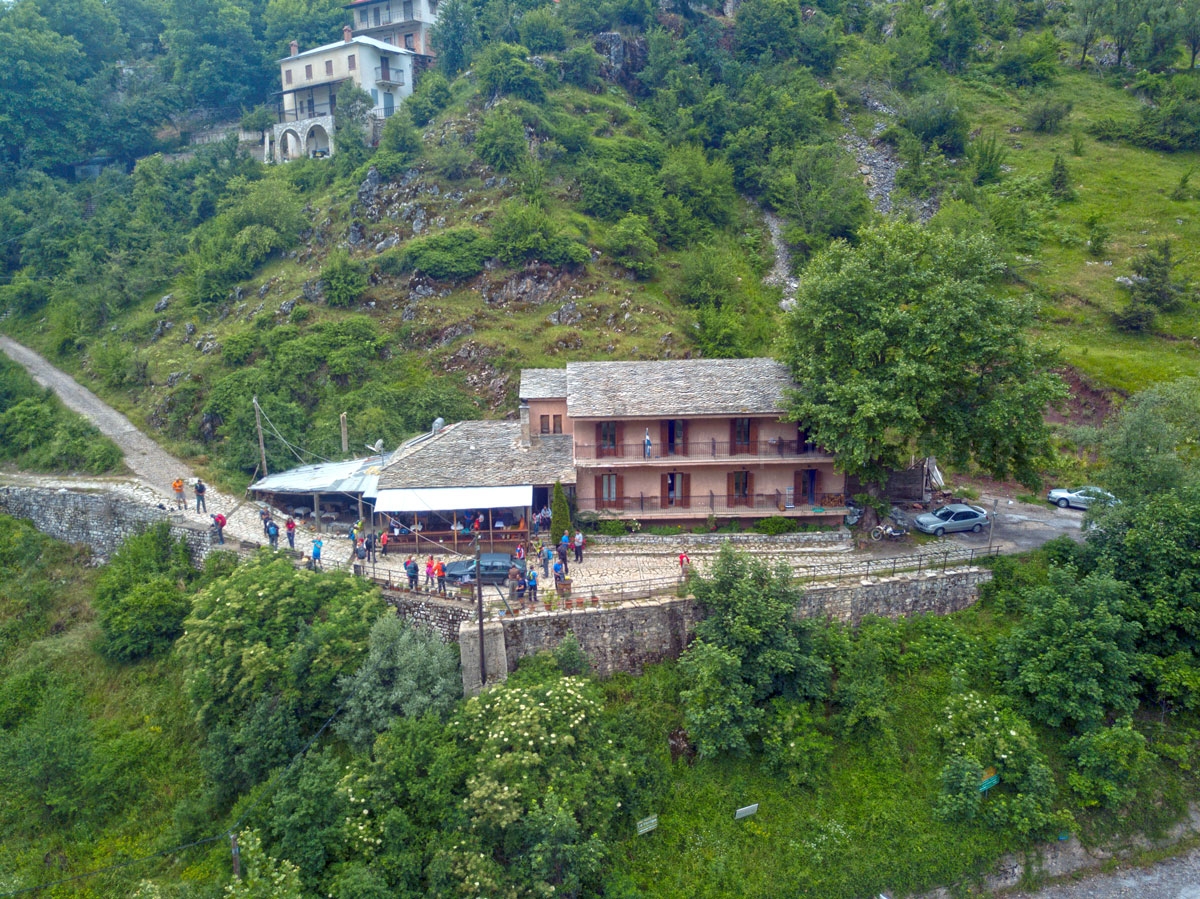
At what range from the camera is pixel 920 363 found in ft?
73.4

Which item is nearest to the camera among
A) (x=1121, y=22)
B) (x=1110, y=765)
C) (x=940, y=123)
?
(x=1110, y=765)

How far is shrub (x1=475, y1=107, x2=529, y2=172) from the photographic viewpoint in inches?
1683

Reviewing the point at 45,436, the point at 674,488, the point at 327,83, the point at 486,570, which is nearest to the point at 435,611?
the point at 486,570

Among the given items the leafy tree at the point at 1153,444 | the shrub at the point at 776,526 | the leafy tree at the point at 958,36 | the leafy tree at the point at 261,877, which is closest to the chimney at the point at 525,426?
the shrub at the point at 776,526

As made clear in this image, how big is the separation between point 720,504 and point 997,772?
11614 millimetres

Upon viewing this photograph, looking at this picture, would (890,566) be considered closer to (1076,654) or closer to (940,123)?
(1076,654)

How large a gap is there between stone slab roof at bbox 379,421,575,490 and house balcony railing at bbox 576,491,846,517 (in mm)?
1920

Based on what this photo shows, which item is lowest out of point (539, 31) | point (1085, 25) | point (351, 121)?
point (351, 121)

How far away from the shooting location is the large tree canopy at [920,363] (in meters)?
22.3

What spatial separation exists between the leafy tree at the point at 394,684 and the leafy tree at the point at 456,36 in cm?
4825

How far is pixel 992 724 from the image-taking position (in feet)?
60.5

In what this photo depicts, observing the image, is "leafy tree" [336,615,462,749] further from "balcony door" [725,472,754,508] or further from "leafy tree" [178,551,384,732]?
"balcony door" [725,472,754,508]

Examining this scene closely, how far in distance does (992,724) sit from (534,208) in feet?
Answer: 106

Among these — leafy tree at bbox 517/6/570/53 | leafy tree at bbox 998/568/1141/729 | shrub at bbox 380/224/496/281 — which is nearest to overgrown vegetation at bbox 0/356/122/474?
shrub at bbox 380/224/496/281
